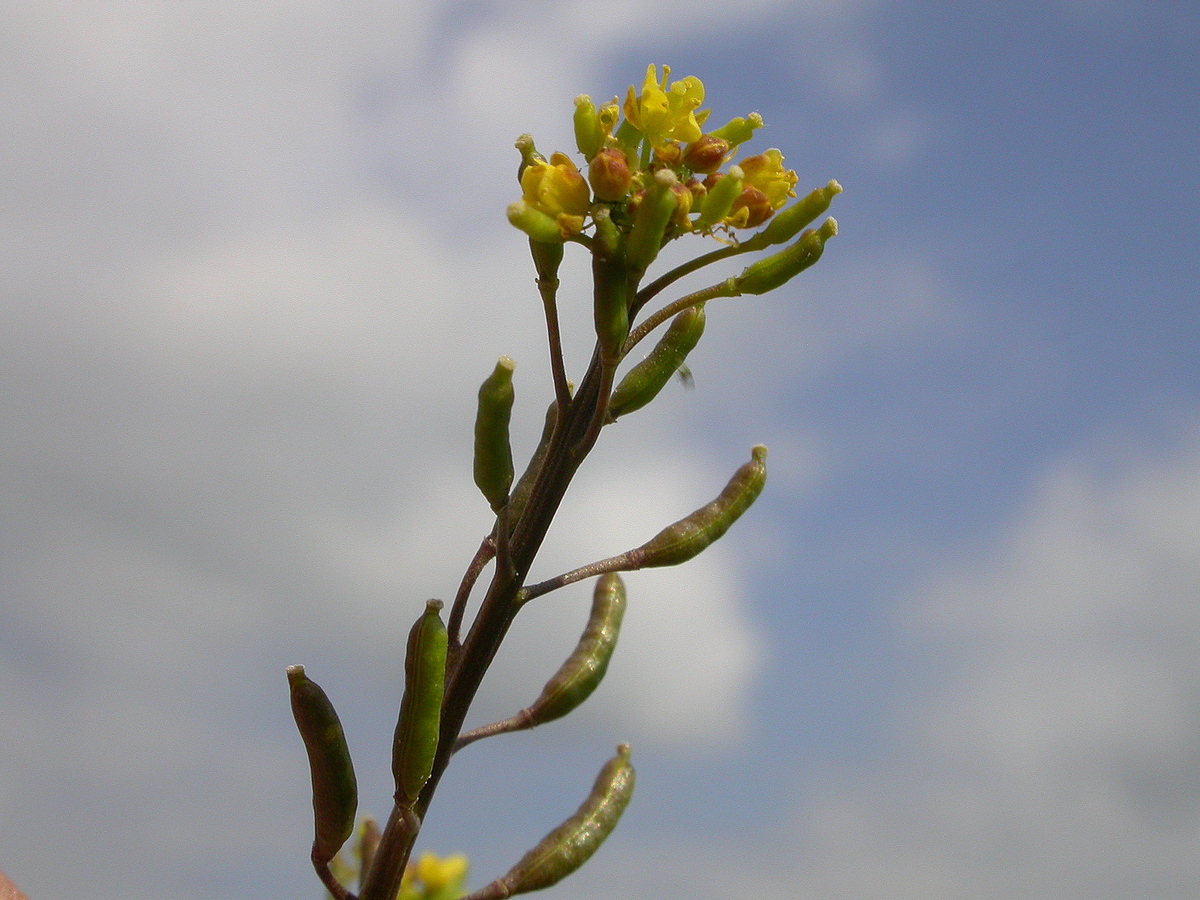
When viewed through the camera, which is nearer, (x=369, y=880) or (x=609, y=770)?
(x=369, y=880)

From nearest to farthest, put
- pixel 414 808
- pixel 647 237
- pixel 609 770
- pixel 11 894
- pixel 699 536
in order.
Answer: pixel 11 894
pixel 647 237
pixel 414 808
pixel 699 536
pixel 609 770

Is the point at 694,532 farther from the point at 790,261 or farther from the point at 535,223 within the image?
the point at 535,223

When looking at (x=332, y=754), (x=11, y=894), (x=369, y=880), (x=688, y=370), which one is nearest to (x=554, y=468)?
(x=688, y=370)

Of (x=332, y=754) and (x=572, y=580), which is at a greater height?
(x=572, y=580)

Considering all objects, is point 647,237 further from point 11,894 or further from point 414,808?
point 11,894

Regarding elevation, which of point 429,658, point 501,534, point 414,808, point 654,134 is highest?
point 654,134

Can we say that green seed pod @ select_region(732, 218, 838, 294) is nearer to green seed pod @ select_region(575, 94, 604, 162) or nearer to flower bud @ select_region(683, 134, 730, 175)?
flower bud @ select_region(683, 134, 730, 175)

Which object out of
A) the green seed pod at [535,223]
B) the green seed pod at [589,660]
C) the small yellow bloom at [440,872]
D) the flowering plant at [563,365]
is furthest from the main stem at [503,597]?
the small yellow bloom at [440,872]

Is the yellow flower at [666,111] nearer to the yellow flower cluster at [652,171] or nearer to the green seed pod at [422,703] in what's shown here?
the yellow flower cluster at [652,171]

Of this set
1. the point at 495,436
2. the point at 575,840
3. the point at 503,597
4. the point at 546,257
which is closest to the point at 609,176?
the point at 546,257
